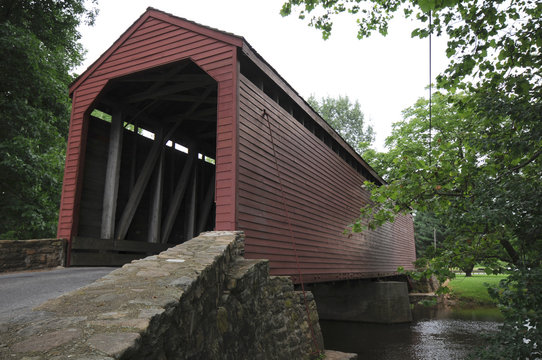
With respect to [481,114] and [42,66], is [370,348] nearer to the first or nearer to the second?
[481,114]

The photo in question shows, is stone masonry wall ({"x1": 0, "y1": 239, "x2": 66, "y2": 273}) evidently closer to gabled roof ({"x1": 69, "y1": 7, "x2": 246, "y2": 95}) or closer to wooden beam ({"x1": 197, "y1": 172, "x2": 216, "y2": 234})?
gabled roof ({"x1": 69, "y1": 7, "x2": 246, "y2": 95})

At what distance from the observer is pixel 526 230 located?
4523mm

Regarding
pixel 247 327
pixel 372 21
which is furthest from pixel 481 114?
pixel 247 327

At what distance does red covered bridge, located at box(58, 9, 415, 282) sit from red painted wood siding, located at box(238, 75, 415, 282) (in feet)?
0.11

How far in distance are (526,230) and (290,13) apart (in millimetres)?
5065

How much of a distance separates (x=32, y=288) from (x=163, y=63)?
4.57 m

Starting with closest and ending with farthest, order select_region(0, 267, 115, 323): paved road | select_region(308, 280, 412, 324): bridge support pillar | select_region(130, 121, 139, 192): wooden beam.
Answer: select_region(0, 267, 115, 323): paved road
select_region(130, 121, 139, 192): wooden beam
select_region(308, 280, 412, 324): bridge support pillar

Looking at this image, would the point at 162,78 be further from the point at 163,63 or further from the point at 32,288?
the point at 32,288

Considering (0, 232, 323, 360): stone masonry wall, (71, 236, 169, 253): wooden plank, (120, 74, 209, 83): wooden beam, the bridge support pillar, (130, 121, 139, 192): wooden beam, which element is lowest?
the bridge support pillar

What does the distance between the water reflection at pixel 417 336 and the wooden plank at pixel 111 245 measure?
6.15 meters

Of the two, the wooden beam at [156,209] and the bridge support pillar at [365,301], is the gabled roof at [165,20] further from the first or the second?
the bridge support pillar at [365,301]

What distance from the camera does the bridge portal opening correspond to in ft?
26.0

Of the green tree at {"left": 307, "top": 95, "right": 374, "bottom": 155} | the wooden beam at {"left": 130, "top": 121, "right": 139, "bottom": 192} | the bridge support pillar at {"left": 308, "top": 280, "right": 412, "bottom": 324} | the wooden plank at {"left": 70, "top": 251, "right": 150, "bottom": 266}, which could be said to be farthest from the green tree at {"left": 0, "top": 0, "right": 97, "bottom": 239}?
the green tree at {"left": 307, "top": 95, "right": 374, "bottom": 155}

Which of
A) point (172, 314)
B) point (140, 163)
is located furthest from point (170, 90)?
point (172, 314)
